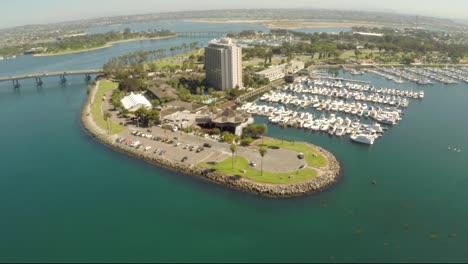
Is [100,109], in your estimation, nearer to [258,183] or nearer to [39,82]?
[258,183]

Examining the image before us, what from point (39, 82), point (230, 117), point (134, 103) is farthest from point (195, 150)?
point (39, 82)

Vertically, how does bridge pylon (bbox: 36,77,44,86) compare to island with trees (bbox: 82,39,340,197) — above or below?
above

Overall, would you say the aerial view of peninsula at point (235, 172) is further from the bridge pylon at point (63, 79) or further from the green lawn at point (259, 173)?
the bridge pylon at point (63, 79)

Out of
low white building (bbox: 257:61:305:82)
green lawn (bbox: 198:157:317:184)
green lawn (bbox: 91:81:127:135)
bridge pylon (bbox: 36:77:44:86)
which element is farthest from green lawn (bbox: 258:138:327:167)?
bridge pylon (bbox: 36:77:44:86)

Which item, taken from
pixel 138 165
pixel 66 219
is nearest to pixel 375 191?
pixel 138 165

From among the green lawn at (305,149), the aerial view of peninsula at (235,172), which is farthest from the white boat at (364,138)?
the green lawn at (305,149)

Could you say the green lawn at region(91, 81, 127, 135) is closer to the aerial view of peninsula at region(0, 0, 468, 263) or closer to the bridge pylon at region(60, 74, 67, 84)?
the aerial view of peninsula at region(0, 0, 468, 263)
